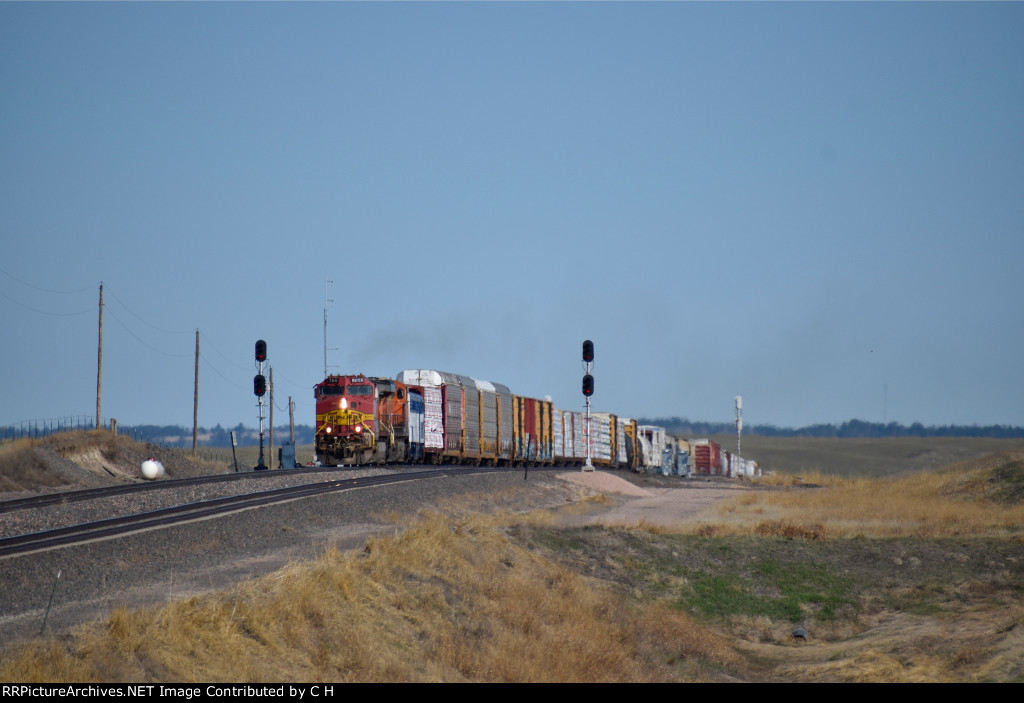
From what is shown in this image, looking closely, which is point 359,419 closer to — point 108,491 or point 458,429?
point 458,429

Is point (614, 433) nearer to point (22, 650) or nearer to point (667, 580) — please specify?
point (667, 580)

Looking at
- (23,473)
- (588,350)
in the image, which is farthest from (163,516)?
(588,350)

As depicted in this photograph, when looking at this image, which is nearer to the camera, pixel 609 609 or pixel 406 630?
pixel 406 630

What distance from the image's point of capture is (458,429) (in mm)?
44156

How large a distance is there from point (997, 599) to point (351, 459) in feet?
75.8

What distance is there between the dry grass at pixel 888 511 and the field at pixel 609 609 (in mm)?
144

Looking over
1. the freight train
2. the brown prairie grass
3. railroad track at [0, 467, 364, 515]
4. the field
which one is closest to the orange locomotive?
the freight train

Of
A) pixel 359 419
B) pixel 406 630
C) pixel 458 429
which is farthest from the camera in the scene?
pixel 458 429

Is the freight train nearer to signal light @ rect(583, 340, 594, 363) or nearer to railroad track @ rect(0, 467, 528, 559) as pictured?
signal light @ rect(583, 340, 594, 363)

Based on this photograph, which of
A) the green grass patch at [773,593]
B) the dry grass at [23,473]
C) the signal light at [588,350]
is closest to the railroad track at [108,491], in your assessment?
the dry grass at [23,473]

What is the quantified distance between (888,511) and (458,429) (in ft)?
62.8

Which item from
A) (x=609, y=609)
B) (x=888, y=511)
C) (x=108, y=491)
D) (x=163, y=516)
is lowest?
(x=609, y=609)

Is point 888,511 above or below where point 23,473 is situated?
below

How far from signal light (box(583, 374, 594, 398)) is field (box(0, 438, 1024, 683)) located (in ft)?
24.1
